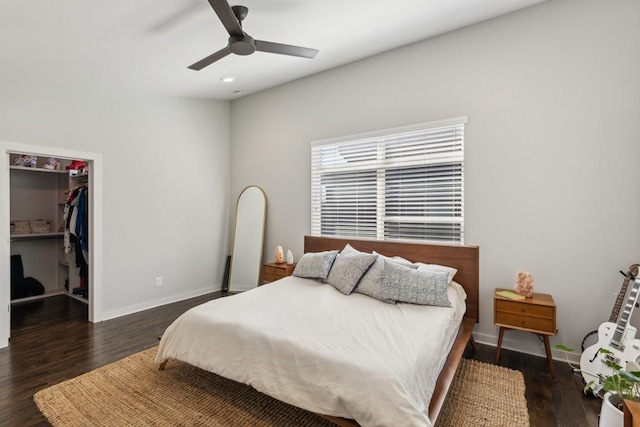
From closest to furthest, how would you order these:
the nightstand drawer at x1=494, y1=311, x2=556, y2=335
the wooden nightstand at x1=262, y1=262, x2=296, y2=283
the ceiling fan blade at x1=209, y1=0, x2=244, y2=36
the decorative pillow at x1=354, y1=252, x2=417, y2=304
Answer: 1. the ceiling fan blade at x1=209, y1=0, x2=244, y2=36
2. the nightstand drawer at x1=494, y1=311, x2=556, y2=335
3. the decorative pillow at x1=354, y1=252, x2=417, y2=304
4. the wooden nightstand at x1=262, y1=262, x2=296, y2=283

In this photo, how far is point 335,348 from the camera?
5.99 feet

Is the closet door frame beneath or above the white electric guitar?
above

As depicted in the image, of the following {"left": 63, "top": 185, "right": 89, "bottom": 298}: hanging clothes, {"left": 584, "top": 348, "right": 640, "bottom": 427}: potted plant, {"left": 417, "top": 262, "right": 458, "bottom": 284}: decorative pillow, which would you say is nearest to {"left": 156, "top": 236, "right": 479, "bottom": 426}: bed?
{"left": 417, "top": 262, "right": 458, "bottom": 284}: decorative pillow

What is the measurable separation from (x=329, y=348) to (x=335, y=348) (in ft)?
0.12

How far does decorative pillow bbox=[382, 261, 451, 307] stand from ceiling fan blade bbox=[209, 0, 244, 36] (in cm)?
230

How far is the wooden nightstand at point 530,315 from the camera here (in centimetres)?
248

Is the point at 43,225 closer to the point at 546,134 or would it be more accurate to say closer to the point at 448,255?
the point at 448,255

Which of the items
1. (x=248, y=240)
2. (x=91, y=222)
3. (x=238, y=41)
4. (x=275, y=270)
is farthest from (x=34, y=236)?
(x=238, y=41)

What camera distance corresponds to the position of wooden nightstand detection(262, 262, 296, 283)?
13.0 feet

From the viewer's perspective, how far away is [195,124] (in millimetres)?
4711

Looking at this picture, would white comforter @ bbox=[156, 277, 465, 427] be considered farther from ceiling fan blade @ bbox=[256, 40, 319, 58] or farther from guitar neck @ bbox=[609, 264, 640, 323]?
ceiling fan blade @ bbox=[256, 40, 319, 58]

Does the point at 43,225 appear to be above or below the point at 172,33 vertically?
A: below

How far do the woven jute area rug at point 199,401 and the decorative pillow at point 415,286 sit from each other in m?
0.62

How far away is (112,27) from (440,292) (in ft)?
11.2
